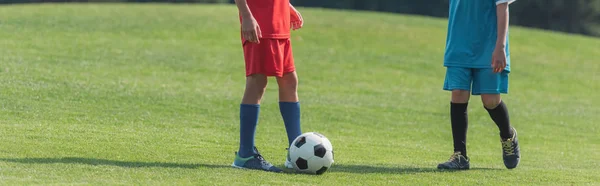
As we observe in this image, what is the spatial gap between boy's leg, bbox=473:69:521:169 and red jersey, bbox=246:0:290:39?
1668 millimetres

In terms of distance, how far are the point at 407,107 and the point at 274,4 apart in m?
7.49

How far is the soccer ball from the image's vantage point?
6.65 m

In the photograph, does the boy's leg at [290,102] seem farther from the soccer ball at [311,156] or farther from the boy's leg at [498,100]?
the boy's leg at [498,100]

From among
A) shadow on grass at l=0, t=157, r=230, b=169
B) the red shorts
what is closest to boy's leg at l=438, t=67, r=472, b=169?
the red shorts

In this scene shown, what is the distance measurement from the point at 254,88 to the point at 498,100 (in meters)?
2.05

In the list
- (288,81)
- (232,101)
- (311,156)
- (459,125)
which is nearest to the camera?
(311,156)

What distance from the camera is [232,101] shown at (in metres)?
13.0

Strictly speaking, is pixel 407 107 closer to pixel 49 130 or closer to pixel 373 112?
pixel 373 112

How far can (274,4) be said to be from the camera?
6.87 m

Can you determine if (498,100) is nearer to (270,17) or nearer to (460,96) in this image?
(460,96)

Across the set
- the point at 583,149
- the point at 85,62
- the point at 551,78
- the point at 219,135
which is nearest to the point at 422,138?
the point at 583,149

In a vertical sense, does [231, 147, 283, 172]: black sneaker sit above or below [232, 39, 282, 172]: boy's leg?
below

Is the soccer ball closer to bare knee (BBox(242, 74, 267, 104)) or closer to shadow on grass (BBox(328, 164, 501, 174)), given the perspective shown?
shadow on grass (BBox(328, 164, 501, 174))

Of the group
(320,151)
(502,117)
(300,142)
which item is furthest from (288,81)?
(502,117)
